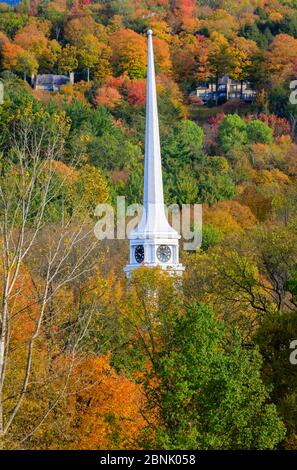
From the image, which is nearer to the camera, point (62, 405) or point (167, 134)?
point (62, 405)

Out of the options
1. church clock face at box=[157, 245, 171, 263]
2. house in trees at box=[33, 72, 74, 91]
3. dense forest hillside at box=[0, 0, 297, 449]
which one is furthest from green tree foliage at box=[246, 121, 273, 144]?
church clock face at box=[157, 245, 171, 263]

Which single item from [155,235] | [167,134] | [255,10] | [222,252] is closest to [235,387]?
[222,252]

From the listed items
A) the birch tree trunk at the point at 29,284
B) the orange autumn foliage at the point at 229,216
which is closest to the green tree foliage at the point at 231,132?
the orange autumn foliage at the point at 229,216

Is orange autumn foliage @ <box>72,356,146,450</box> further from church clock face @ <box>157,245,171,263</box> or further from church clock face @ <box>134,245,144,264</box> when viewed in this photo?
church clock face @ <box>157,245,171,263</box>

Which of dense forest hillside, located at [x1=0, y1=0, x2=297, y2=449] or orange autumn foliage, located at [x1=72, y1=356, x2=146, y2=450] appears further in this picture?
orange autumn foliage, located at [x1=72, y1=356, x2=146, y2=450]

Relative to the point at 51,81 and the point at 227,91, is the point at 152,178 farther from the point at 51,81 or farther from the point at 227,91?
the point at 227,91

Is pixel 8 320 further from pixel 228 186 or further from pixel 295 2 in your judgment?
pixel 295 2
